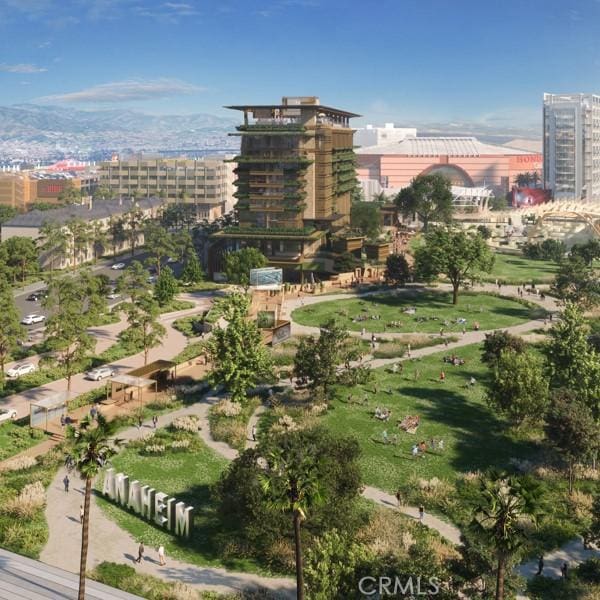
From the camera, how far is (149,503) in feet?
165

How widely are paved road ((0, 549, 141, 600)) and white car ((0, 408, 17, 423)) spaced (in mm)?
25773

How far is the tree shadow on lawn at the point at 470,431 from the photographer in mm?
61875

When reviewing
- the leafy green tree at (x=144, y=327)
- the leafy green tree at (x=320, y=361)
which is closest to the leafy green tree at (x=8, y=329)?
the leafy green tree at (x=144, y=327)

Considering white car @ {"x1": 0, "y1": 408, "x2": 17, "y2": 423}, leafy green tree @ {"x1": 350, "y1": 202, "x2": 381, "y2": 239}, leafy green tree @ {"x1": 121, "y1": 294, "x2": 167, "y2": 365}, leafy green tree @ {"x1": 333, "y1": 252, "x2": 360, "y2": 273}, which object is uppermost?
leafy green tree @ {"x1": 350, "y1": 202, "x2": 381, "y2": 239}

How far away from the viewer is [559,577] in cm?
4438

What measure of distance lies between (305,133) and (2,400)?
81412 millimetres

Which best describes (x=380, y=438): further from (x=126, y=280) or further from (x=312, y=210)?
(x=312, y=210)

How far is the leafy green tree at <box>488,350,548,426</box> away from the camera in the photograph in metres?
65.2

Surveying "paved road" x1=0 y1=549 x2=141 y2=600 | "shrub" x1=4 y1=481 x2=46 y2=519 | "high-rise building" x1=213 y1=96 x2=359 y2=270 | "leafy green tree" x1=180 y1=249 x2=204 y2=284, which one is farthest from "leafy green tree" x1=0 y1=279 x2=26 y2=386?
"high-rise building" x1=213 y1=96 x2=359 y2=270

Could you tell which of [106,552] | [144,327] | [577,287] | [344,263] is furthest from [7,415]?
[577,287]

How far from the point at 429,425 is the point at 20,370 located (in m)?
44.8

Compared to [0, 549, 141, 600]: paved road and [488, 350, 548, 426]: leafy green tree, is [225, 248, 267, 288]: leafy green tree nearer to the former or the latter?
[488, 350, 548, 426]: leafy green tree

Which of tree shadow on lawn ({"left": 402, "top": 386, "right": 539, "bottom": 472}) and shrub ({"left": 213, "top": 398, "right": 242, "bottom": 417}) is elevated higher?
shrub ({"left": 213, "top": 398, "right": 242, "bottom": 417})

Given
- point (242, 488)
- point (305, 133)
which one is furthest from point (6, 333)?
point (305, 133)
